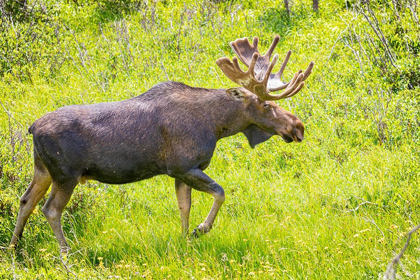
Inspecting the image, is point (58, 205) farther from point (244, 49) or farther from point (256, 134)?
point (244, 49)

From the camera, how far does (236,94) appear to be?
6.35 m

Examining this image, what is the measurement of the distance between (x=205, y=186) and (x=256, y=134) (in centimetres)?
82

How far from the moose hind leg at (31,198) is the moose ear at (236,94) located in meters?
2.03

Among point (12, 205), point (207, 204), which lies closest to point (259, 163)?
point (207, 204)

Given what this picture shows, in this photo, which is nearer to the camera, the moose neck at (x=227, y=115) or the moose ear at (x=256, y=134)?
the moose neck at (x=227, y=115)

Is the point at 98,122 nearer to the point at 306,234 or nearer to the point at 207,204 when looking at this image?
the point at 207,204

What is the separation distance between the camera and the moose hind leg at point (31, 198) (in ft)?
21.5

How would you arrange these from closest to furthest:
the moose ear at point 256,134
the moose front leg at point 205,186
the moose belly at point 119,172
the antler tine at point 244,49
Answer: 1. the moose front leg at point 205,186
2. the moose belly at point 119,172
3. the moose ear at point 256,134
4. the antler tine at point 244,49

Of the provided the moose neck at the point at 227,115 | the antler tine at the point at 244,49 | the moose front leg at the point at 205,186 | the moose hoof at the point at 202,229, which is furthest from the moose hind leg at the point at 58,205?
the antler tine at the point at 244,49

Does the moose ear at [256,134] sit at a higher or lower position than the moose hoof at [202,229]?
higher

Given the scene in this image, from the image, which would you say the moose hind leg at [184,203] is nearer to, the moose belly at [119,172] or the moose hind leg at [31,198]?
the moose belly at [119,172]

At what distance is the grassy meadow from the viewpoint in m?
5.86

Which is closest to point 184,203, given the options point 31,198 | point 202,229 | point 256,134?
point 202,229

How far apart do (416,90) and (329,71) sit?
76.5 inches
